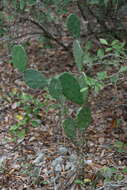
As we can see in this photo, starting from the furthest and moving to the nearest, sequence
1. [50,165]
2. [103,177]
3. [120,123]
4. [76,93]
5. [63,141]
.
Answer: [120,123] → [63,141] → [50,165] → [103,177] → [76,93]

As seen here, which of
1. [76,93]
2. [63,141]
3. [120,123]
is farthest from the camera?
[120,123]

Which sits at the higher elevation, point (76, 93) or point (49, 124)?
point (76, 93)

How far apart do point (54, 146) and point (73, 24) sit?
3.37 ft

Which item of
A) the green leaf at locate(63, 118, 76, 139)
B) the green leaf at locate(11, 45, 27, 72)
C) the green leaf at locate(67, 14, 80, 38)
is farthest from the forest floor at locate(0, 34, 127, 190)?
the green leaf at locate(11, 45, 27, 72)

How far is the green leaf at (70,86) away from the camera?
8.26 ft

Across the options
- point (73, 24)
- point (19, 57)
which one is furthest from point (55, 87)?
point (73, 24)

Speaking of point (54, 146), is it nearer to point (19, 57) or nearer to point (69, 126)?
point (69, 126)

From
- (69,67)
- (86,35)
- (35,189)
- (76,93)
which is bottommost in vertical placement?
(35,189)

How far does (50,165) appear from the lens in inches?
115

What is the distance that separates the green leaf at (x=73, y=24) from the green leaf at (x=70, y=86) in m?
0.59

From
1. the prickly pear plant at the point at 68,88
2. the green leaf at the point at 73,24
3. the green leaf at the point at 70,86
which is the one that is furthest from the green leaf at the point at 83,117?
the green leaf at the point at 73,24

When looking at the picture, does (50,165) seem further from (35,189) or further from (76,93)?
(76,93)

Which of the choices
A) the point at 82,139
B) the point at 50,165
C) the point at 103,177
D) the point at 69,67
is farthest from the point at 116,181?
the point at 69,67

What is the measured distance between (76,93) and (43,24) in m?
1.67
